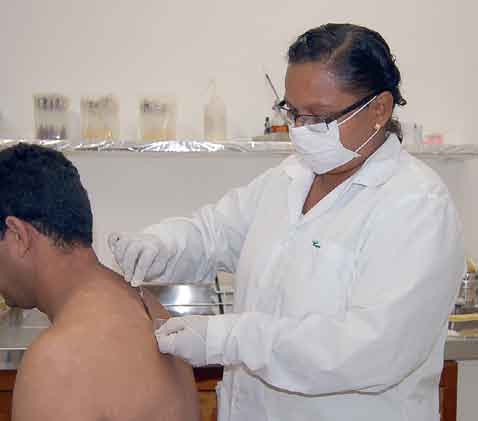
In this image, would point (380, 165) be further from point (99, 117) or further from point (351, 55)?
point (99, 117)

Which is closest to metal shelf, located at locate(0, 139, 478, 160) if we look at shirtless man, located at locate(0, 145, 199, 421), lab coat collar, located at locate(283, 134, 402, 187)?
lab coat collar, located at locate(283, 134, 402, 187)

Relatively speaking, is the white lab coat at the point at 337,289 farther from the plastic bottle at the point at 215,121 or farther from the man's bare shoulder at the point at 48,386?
the plastic bottle at the point at 215,121

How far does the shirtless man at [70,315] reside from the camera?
101 centimetres

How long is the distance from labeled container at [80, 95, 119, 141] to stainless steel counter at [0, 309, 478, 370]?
69 cm

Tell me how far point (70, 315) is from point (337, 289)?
→ 0.53 meters

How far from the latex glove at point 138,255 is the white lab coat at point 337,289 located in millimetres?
59

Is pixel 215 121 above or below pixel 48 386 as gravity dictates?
above

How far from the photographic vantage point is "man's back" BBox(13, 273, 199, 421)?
1.00 meters

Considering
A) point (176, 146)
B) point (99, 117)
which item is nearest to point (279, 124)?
point (176, 146)

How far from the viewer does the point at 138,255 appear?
146 cm

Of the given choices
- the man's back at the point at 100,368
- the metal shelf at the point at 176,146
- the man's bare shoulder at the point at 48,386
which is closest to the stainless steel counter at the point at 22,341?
the metal shelf at the point at 176,146

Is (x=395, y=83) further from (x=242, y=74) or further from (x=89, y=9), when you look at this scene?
(x=89, y=9)

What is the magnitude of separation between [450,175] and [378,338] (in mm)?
1753

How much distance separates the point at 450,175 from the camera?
274 centimetres
